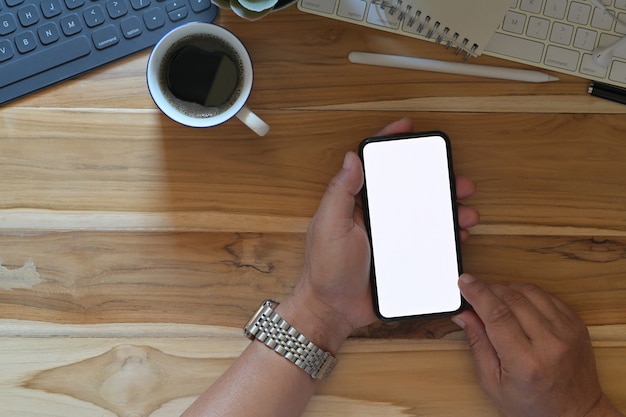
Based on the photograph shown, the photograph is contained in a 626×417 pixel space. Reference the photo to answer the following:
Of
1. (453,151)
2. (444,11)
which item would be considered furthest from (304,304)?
(444,11)

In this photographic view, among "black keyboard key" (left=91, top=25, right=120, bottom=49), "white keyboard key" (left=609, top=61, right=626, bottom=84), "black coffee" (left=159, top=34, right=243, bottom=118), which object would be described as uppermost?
"white keyboard key" (left=609, top=61, right=626, bottom=84)

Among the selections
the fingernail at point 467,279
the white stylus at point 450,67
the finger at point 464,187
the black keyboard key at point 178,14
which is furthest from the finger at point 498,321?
the black keyboard key at point 178,14

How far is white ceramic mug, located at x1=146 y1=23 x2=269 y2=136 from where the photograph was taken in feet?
2.18

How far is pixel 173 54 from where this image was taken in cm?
69

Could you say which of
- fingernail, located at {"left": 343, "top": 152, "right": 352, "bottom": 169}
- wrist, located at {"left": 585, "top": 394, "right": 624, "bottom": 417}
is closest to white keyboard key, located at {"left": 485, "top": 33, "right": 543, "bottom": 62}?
fingernail, located at {"left": 343, "top": 152, "right": 352, "bottom": 169}

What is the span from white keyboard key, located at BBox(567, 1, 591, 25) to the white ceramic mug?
394mm

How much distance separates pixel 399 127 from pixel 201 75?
0.25 meters

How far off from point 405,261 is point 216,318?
9.8 inches

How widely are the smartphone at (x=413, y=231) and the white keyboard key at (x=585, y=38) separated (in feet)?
0.67

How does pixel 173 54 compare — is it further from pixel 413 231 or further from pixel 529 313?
pixel 529 313

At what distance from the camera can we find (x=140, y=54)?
0.72 m

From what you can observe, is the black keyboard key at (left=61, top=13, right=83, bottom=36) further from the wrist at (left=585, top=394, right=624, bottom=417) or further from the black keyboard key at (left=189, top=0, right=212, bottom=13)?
the wrist at (left=585, top=394, right=624, bottom=417)

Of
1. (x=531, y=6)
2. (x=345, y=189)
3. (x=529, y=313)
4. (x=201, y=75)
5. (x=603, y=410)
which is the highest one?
(x=531, y=6)

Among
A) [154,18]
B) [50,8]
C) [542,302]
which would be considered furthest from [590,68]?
[50,8]
